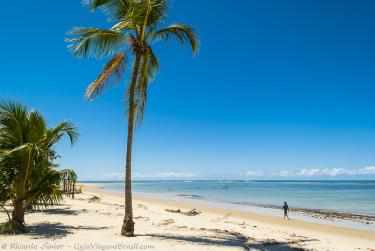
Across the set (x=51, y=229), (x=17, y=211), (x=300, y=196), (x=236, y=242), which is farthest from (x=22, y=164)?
(x=300, y=196)

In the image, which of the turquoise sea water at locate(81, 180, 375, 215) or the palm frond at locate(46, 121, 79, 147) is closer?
the palm frond at locate(46, 121, 79, 147)


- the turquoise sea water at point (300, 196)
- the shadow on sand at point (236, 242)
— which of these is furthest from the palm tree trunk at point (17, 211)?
the turquoise sea water at point (300, 196)

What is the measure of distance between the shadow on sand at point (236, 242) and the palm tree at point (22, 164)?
12.9 ft

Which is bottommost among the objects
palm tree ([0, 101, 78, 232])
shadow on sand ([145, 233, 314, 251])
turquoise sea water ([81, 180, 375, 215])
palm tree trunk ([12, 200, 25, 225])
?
turquoise sea water ([81, 180, 375, 215])

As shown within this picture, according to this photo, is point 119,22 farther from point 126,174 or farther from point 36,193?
point 36,193

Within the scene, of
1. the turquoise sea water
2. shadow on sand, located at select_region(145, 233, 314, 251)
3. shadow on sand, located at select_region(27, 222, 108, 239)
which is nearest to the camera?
shadow on sand, located at select_region(145, 233, 314, 251)

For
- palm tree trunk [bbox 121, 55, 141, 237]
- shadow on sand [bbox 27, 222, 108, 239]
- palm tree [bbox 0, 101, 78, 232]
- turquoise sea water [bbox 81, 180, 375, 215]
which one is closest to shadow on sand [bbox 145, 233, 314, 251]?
palm tree trunk [bbox 121, 55, 141, 237]

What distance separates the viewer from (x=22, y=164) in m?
10.7

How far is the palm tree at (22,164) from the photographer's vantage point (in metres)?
10.5

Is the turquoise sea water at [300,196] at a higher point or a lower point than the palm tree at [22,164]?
lower

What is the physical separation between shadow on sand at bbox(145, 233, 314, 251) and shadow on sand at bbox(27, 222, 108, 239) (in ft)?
9.39

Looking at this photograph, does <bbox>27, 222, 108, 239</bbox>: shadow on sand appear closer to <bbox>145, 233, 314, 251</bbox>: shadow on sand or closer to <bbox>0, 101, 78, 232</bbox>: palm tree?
<bbox>0, 101, 78, 232</bbox>: palm tree

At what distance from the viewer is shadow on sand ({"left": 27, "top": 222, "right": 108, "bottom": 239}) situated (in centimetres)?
1055

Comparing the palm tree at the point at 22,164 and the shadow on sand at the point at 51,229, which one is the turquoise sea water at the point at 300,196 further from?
the palm tree at the point at 22,164
